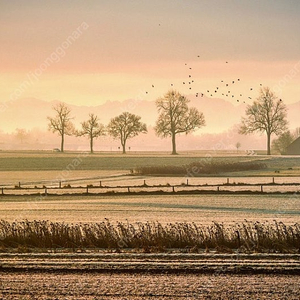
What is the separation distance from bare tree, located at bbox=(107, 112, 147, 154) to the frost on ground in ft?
389

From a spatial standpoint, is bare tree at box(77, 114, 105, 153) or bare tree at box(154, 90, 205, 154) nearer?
bare tree at box(154, 90, 205, 154)

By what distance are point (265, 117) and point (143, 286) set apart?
4390 inches

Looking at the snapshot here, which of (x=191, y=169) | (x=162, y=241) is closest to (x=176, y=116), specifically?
(x=191, y=169)

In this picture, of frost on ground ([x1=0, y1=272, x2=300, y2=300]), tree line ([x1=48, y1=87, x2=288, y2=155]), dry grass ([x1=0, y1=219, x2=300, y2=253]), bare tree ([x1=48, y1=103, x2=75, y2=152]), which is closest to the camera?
frost on ground ([x1=0, y1=272, x2=300, y2=300])

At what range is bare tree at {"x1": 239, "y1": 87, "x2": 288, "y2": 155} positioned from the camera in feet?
412

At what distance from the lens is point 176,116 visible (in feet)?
417

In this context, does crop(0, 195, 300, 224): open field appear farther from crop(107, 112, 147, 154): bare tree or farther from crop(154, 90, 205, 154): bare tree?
crop(107, 112, 147, 154): bare tree

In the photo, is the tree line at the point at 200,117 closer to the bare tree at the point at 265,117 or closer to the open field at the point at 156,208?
the bare tree at the point at 265,117

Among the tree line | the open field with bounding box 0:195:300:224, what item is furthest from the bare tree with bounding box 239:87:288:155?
the open field with bounding box 0:195:300:224

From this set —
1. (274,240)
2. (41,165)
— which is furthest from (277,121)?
(274,240)

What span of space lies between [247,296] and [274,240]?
7450mm

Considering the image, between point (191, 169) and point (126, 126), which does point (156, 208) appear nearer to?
point (191, 169)

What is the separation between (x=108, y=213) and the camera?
37.3 meters

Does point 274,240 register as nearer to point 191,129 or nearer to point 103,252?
point 103,252
